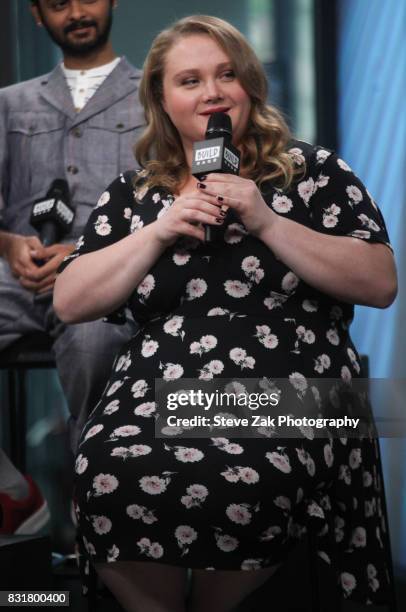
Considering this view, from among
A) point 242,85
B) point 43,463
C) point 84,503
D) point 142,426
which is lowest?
point 43,463

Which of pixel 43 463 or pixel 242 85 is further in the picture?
pixel 43 463

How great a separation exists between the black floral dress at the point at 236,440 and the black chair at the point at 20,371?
75cm

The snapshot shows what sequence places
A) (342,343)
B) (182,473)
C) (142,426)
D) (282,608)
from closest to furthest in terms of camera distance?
(182,473) → (142,426) → (342,343) → (282,608)

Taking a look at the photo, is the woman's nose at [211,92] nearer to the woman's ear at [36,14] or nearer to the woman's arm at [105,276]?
the woman's arm at [105,276]

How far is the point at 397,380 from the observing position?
2699mm

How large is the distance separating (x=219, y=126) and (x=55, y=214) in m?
1.00

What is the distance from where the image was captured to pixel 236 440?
1579mm

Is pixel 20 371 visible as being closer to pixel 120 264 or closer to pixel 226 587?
pixel 120 264

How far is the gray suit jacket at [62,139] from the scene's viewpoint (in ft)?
8.67

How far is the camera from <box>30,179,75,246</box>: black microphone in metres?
2.62

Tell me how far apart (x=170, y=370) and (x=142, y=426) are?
0.13 meters

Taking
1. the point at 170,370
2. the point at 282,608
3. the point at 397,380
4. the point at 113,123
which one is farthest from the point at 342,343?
the point at 113,123

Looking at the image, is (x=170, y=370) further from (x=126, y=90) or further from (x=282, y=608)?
(x=126, y=90)

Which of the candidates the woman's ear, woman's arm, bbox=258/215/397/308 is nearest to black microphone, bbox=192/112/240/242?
woman's arm, bbox=258/215/397/308
